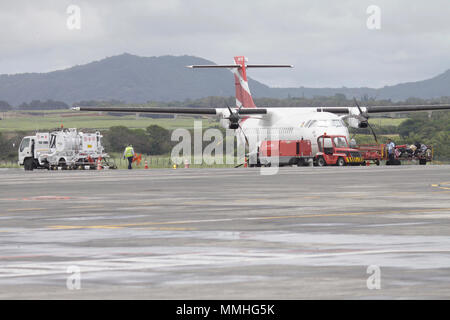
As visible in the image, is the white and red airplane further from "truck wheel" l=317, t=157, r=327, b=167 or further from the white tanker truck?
the white tanker truck

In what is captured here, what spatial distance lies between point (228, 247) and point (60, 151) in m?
53.9

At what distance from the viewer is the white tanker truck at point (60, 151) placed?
65.6 meters

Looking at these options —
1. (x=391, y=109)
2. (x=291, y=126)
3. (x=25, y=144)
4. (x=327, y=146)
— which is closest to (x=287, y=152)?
(x=291, y=126)

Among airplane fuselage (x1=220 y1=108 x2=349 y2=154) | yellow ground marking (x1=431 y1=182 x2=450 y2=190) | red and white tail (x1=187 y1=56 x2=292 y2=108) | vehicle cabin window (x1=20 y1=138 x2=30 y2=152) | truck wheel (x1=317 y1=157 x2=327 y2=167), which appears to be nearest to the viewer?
yellow ground marking (x1=431 y1=182 x2=450 y2=190)

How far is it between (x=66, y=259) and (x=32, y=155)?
55857 mm

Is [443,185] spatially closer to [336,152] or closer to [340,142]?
[336,152]

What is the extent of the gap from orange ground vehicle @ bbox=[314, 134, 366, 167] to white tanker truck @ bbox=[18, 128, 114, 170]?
57.8 ft

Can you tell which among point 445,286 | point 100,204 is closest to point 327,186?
point 100,204

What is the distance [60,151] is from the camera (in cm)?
6562

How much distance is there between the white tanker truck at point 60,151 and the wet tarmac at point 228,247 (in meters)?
40.2

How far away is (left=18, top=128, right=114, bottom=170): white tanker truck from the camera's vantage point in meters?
65.6

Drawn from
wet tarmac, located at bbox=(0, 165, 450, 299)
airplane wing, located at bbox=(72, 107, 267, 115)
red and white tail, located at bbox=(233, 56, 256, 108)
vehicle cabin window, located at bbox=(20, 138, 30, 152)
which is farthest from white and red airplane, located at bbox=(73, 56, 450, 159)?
wet tarmac, located at bbox=(0, 165, 450, 299)

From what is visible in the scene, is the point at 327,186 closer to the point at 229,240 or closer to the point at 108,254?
the point at 229,240

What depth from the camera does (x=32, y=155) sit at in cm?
6638
